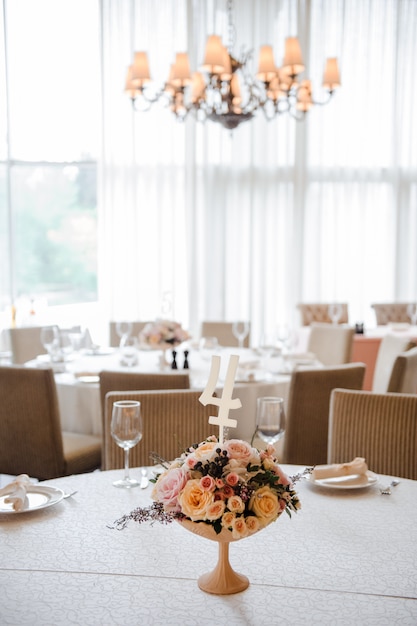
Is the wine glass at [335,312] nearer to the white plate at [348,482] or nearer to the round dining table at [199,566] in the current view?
the white plate at [348,482]

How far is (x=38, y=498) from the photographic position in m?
2.16

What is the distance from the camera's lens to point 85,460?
4.04 meters

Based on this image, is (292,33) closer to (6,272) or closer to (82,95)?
(82,95)

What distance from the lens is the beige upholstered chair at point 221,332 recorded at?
6.44m

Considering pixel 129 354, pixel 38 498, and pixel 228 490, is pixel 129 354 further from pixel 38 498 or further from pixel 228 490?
pixel 228 490

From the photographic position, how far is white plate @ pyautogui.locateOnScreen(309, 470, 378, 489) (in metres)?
2.26

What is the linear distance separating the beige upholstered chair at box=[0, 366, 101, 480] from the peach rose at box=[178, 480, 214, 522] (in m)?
2.30

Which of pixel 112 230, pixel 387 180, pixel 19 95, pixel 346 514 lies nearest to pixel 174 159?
pixel 112 230

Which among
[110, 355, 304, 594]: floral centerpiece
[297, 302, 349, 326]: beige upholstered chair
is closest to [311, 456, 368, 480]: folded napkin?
[110, 355, 304, 594]: floral centerpiece

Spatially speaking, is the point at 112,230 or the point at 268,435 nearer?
the point at 268,435

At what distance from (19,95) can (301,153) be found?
10.5 ft

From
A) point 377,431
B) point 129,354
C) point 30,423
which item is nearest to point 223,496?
point 377,431

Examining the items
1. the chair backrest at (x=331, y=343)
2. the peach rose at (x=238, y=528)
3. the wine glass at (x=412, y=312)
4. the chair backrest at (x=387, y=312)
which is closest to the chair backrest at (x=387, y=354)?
the chair backrest at (x=331, y=343)

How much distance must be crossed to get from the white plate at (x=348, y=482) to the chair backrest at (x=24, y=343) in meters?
3.95
